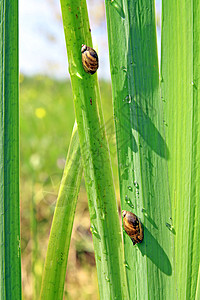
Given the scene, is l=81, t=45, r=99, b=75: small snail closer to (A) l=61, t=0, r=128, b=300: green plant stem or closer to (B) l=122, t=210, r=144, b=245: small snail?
(A) l=61, t=0, r=128, b=300: green plant stem

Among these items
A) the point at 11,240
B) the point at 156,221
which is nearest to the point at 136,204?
the point at 156,221

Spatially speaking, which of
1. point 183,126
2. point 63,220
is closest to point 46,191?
point 63,220

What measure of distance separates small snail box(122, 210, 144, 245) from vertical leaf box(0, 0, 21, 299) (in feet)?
0.40

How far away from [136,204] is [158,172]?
0.04 metres

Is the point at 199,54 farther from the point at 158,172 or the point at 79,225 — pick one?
the point at 79,225

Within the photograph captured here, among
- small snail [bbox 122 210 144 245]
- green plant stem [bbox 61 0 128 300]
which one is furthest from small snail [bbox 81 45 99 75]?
small snail [bbox 122 210 144 245]

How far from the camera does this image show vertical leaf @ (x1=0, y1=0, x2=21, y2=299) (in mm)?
311

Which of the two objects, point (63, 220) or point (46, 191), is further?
point (46, 191)

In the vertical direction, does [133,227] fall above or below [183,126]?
below

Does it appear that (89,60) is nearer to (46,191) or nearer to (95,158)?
(95,158)

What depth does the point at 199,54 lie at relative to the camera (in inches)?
12.3

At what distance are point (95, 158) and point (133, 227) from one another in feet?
0.26

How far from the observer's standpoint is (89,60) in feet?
0.94

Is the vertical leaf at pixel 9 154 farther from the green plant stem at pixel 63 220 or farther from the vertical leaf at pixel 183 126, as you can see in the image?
the vertical leaf at pixel 183 126
